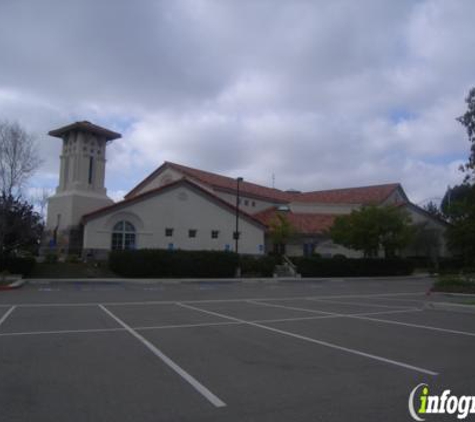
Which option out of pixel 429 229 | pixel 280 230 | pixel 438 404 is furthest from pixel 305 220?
pixel 438 404

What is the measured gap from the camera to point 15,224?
29.6 metres

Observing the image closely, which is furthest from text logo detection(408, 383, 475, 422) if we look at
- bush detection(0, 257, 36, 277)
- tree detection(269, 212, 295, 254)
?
tree detection(269, 212, 295, 254)

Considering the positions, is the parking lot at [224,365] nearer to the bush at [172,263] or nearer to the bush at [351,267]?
the bush at [172,263]

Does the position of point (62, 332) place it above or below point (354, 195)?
below

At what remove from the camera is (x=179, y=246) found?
42594mm

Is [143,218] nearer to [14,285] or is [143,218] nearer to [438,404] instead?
[14,285]

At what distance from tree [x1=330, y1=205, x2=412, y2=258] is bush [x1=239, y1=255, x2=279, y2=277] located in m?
8.45

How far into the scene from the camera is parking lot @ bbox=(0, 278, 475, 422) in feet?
17.4

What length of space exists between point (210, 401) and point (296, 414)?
105 centimetres

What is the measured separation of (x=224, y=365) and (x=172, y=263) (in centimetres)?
2950

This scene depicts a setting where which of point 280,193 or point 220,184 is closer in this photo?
point 220,184

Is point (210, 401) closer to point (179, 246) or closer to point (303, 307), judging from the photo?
point (303, 307)

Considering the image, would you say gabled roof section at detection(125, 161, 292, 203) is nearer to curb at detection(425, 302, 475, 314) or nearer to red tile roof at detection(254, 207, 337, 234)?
red tile roof at detection(254, 207, 337, 234)

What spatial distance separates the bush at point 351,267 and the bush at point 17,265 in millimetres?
22606
